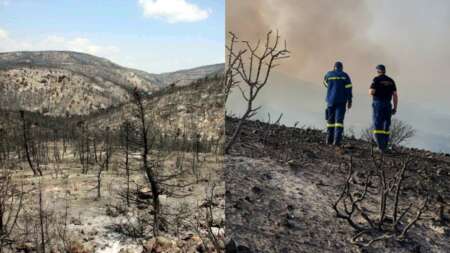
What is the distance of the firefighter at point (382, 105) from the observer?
11.7 feet

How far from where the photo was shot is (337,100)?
11.8ft

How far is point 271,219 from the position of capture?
8.23ft

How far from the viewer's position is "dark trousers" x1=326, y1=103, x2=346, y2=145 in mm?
3566

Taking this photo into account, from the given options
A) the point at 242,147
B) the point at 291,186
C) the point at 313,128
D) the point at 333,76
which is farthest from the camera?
the point at 313,128

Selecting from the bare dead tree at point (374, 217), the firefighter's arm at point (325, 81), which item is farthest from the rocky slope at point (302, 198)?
the firefighter's arm at point (325, 81)

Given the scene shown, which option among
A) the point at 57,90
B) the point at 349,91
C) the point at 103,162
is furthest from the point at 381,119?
the point at 57,90

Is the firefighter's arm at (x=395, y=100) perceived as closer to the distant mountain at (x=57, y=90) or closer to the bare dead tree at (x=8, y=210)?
the bare dead tree at (x=8, y=210)

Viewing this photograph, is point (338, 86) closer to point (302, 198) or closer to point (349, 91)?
point (349, 91)

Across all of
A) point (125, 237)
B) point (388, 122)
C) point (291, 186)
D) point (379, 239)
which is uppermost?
point (388, 122)

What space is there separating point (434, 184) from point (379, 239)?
770 millimetres

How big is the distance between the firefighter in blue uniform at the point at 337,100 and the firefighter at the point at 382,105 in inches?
8.1

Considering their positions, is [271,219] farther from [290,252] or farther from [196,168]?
[196,168]

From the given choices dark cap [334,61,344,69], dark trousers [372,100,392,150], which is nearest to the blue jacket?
dark cap [334,61,344,69]

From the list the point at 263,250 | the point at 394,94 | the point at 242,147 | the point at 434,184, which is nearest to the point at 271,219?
the point at 263,250
